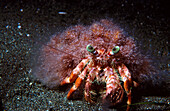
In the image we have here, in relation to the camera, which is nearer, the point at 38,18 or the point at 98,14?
the point at 38,18

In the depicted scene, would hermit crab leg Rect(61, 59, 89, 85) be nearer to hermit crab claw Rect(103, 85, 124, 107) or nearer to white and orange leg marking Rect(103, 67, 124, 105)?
white and orange leg marking Rect(103, 67, 124, 105)

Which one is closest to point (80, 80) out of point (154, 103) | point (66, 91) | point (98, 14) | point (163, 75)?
point (66, 91)

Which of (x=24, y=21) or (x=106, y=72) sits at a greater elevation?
(x=24, y=21)

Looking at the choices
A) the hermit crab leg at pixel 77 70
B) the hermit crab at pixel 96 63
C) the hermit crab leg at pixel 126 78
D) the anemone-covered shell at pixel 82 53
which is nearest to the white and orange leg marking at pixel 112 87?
the hermit crab at pixel 96 63

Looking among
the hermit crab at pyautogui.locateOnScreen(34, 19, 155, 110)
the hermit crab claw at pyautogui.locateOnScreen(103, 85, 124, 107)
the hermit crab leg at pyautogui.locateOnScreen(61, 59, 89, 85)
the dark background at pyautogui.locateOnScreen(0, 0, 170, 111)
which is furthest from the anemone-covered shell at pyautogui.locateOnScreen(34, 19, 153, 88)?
the hermit crab claw at pyautogui.locateOnScreen(103, 85, 124, 107)

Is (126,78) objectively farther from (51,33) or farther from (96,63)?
(51,33)

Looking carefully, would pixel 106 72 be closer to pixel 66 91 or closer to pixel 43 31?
pixel 66 91
